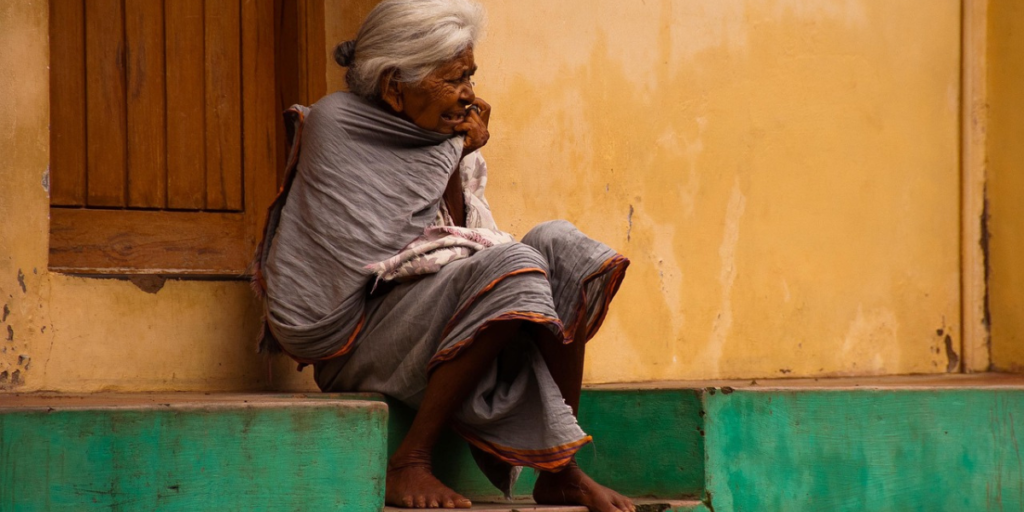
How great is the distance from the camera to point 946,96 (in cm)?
514

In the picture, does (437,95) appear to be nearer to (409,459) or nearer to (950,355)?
(409,459)

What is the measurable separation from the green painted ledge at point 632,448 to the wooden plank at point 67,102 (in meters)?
1.26

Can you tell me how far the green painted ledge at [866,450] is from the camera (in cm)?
348

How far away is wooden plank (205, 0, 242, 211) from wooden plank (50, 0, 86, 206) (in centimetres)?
38

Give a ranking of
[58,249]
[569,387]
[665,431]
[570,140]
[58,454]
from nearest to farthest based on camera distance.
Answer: [58,454], [569,387], [665,431], [58,249], [570,140]

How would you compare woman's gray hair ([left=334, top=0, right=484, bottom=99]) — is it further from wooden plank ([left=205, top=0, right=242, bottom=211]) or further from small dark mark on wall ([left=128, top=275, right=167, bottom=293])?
small dark mark on wall ([left=128, top=275, right=167, bottom=293])

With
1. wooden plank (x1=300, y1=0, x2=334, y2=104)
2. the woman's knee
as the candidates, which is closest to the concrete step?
the woman's knee

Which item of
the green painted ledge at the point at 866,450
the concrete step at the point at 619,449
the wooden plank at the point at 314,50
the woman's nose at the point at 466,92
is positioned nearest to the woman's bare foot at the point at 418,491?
the concrete step at the point at 619,449

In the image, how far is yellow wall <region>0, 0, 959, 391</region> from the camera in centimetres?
358

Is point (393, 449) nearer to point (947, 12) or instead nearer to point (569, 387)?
point (569, 387)

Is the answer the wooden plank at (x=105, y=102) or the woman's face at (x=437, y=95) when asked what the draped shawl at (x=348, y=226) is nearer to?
the woman's face at (x=437, y=95)

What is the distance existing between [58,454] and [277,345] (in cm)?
97

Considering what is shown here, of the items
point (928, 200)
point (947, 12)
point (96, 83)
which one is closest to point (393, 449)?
point (96, 83)

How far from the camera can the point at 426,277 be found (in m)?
3.26
